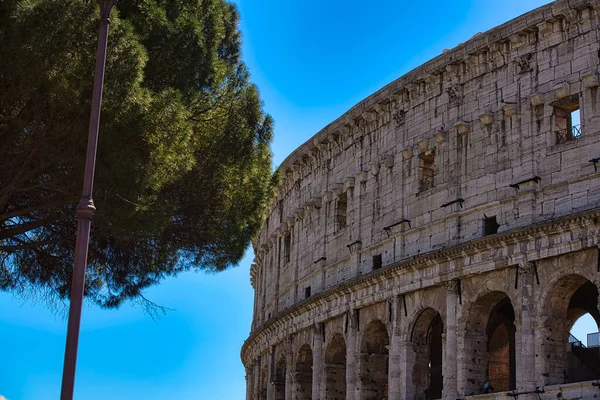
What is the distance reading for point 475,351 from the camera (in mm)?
28609

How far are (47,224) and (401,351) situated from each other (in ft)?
39.2

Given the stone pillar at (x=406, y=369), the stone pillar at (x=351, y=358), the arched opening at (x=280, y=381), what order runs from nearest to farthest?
the stone pillar at (x=406, y=369) < the stone pillar at (x=351, y=358) < the arched opening at (x=280, y=381)

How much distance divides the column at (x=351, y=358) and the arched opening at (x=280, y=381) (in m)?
6.38

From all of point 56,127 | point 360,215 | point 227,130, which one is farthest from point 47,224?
point 360,215

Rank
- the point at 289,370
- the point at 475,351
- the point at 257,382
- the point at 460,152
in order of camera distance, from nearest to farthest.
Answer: the point at 475,351 < the point at 460,152 < the point at 289,370 < the point at 257,382

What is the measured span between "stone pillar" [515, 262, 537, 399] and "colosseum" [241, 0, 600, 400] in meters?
0.04

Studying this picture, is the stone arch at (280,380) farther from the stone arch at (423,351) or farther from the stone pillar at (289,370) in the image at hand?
the stone arch at (423,351)

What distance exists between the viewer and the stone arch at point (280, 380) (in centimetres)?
3909

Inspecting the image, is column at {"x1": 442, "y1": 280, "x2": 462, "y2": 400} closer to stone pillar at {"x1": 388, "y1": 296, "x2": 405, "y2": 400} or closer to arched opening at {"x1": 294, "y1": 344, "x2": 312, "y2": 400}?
stone pillar at {"x1": 388, "y1": 296, "x2": 405, "y2": 400}

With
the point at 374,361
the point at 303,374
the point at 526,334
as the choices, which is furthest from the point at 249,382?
the point at 526,334

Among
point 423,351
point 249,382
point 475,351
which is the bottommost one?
point 475,351

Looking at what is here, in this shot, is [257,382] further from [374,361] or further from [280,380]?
[374,361]

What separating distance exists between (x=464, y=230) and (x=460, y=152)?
2174mm

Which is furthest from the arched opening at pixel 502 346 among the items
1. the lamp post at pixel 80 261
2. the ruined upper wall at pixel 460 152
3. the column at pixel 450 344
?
the lamp post at pixel 80 261
